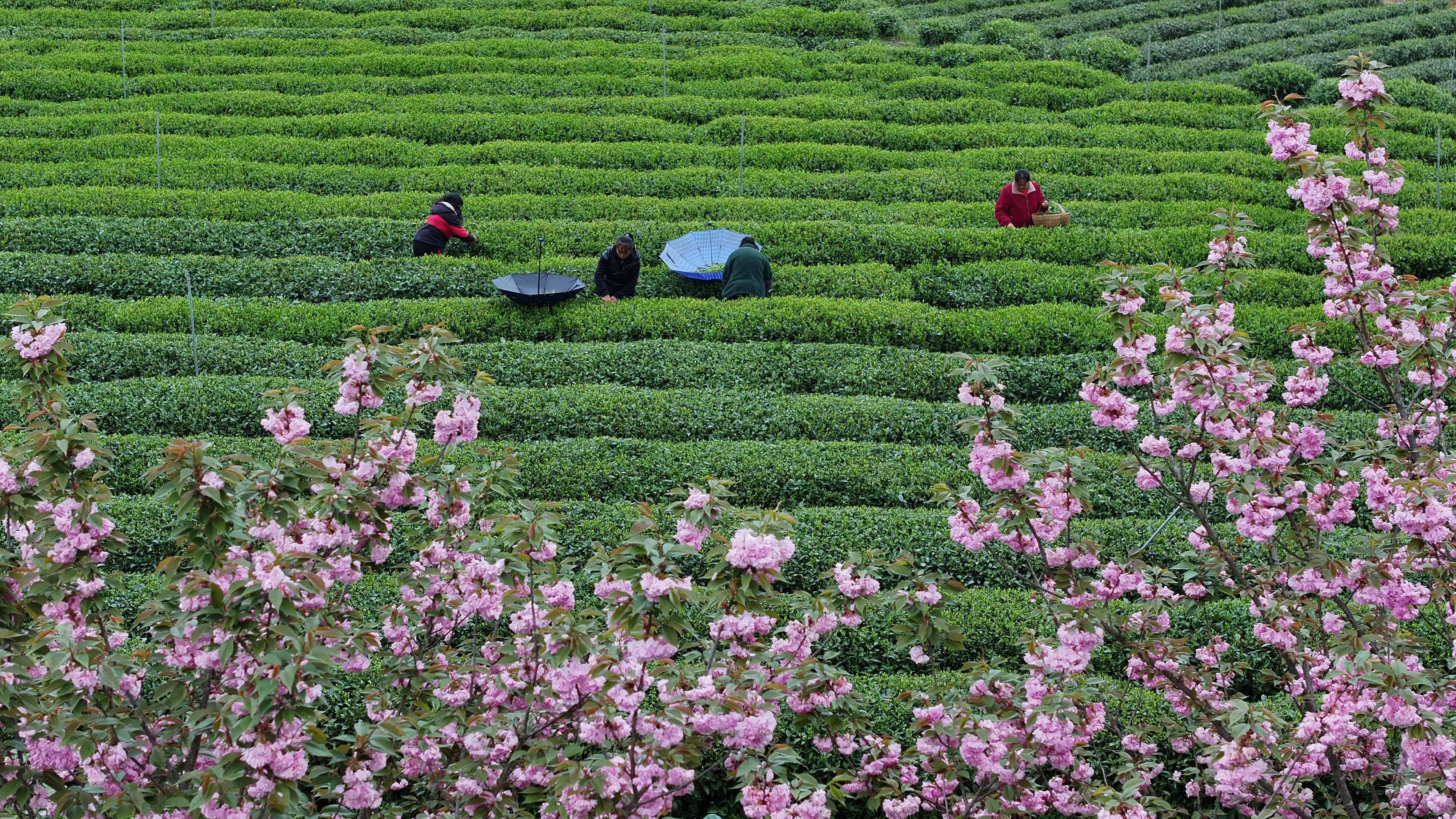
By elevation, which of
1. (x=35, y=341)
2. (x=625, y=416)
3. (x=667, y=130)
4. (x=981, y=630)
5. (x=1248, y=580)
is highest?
(x=667, y=130)

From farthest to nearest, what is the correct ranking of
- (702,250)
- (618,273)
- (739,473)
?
(702,250)
(618,273)
(739,473)

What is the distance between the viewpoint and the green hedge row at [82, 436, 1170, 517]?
9648 millimetres

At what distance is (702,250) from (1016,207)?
423 centimetres

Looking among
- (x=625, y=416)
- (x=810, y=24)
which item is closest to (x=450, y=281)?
(x=625, y=416)

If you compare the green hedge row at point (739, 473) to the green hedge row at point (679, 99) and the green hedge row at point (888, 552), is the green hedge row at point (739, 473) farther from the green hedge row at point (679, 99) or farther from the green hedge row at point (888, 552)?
the green hedge row at point (679, 99)

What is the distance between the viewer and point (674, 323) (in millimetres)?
12664

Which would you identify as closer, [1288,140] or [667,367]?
[1288,140]

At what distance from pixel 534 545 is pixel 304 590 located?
858 mm

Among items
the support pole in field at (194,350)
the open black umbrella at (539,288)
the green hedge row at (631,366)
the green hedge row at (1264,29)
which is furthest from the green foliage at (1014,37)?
the support pole in field at (194,350)

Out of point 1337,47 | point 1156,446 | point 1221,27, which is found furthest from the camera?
point 1221,27

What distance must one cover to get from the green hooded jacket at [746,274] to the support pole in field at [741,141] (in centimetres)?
321

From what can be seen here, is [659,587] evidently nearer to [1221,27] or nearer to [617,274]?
[617,274]

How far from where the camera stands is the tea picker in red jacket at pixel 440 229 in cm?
1398

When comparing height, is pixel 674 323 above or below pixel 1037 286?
below
